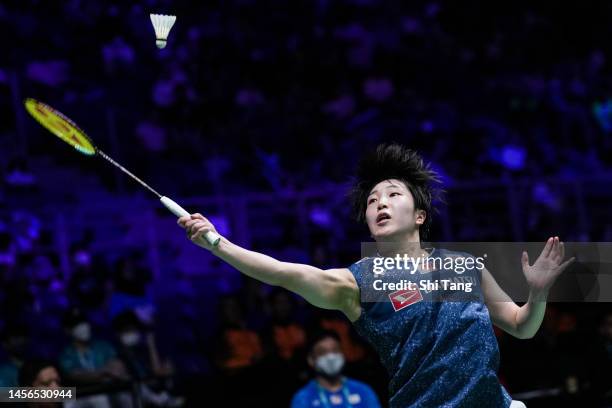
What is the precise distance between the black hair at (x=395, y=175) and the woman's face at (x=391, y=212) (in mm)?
46

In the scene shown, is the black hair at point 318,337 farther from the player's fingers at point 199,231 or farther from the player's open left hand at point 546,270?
the player's fingers at point 199,231

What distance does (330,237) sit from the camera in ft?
28.2

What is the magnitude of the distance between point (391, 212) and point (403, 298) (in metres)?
0.37

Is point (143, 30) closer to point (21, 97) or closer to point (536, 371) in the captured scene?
point (21, 97)

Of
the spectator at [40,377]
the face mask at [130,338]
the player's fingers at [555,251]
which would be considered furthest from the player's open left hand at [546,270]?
the face mask at [130,338]

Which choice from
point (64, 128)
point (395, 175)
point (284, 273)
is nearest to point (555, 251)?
point (395, 175)

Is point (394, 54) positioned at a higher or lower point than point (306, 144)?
higher

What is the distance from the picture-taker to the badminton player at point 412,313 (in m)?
3.10

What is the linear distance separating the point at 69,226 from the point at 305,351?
2682 mm

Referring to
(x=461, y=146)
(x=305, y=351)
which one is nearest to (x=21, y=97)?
(x=305, y=351)

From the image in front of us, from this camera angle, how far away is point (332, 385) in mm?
6203

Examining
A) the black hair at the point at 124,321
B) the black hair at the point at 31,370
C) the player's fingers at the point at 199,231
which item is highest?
the black hair at the point at 124,321

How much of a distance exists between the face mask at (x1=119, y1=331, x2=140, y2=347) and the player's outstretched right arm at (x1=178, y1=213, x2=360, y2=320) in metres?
4.05

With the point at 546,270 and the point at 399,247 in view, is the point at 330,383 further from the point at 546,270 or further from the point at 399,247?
the point at 546,270
